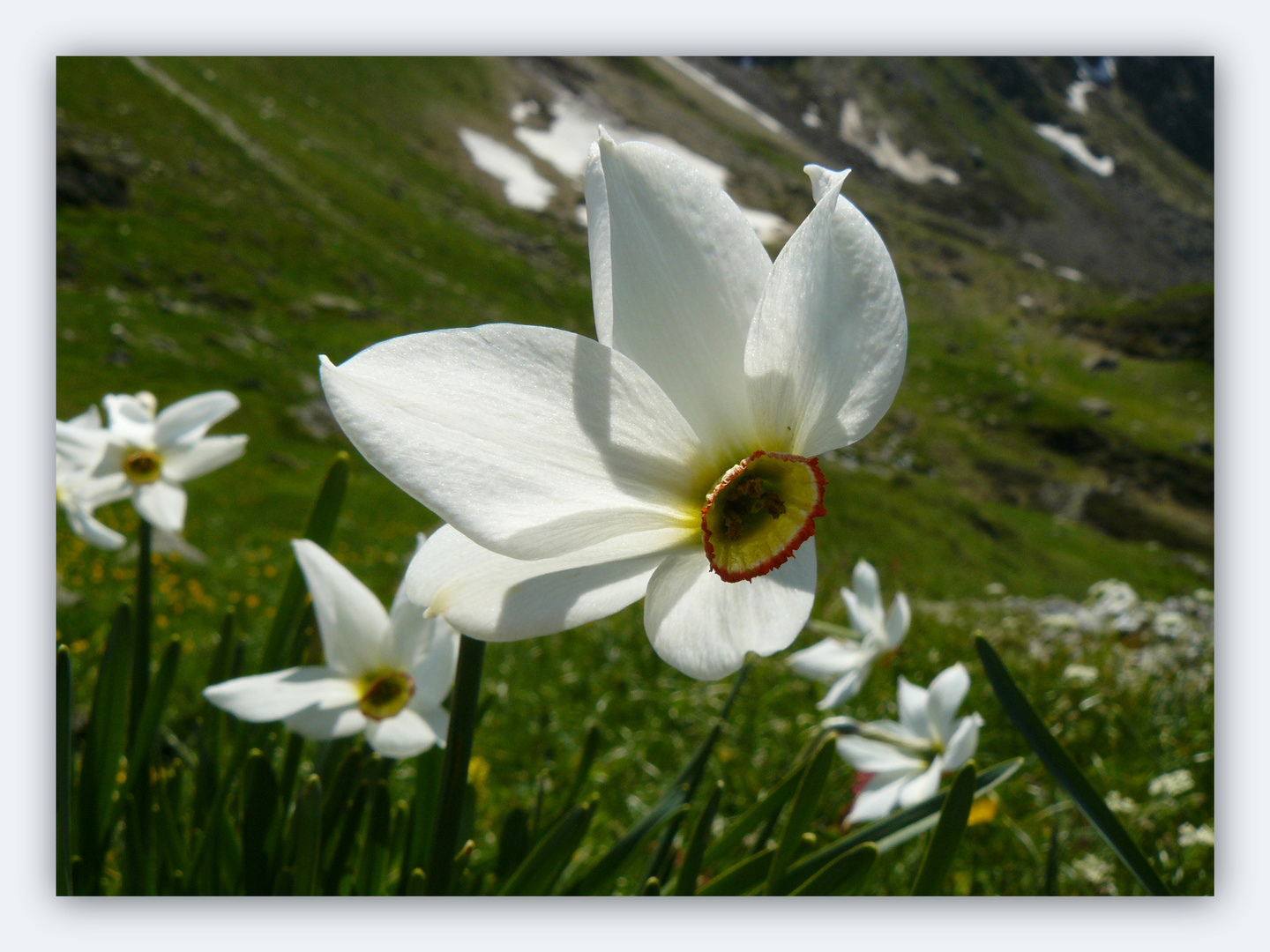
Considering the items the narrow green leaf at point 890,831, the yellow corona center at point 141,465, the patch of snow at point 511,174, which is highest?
the narrow green leaf at point 890,831

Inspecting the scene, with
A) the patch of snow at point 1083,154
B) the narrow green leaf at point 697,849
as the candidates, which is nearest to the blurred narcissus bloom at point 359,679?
the narrow green leaf at point 697,849

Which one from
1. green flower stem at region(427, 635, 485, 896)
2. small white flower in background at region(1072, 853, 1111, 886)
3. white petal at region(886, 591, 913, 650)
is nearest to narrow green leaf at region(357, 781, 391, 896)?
green flower stem at region(427, 635, 485, 896)

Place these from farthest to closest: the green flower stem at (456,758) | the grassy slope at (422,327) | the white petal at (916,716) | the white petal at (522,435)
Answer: the grassy slope at (422,327) → the white petal at (916,716) → the green flower stem at (456,758) → the white petal at (522,435)

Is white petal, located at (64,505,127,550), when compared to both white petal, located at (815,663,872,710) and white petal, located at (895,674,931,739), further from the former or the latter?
white petal, located at (895,674,931,739)

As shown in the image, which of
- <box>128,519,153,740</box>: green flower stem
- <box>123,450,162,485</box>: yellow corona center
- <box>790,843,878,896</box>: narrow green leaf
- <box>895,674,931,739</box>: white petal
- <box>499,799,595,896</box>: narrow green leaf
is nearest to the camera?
<box>790,843,878,896</box>: narrow green leaf

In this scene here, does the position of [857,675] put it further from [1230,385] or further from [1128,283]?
[1128,283]

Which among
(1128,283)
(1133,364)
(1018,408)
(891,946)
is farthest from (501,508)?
(1018,408)

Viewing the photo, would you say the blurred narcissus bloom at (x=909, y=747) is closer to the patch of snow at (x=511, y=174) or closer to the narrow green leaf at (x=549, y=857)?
the narrow green leaf at (x=549, y=857)
